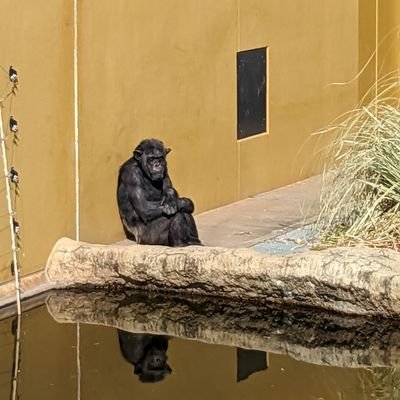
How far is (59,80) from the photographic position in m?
9.46

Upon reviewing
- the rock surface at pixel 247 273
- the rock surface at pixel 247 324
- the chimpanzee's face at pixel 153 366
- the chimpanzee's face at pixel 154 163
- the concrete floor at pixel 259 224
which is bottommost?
the chimpanzee's face at pixel 153 366

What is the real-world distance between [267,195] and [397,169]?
8.18 ft

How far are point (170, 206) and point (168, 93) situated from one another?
121cm

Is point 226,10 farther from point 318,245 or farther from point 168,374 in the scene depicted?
point 168,374

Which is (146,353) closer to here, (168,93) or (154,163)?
(154,163)

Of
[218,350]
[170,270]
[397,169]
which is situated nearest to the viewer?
[218,350]

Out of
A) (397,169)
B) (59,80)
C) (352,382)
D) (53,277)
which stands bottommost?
(352,382)

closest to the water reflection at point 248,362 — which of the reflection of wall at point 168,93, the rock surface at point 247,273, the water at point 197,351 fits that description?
the water at point 197,351

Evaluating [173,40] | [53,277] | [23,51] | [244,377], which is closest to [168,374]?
[244,377]

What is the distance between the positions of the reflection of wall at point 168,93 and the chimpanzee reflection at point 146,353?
1132mm

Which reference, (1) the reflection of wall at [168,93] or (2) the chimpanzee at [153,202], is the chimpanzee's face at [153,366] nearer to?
(1) the reflection of wall at [168,93]

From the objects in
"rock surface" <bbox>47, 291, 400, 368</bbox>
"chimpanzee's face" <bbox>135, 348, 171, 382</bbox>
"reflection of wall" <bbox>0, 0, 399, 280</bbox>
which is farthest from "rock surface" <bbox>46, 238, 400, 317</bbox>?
"chimpanzee's face" <bbox>135, 348, 171, 382</bbox>

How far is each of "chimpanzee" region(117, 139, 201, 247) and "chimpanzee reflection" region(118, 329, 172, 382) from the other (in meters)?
1.33

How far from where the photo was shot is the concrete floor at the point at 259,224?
9305 millimetres
